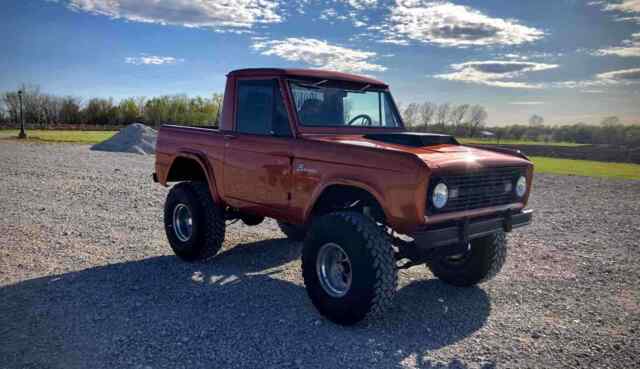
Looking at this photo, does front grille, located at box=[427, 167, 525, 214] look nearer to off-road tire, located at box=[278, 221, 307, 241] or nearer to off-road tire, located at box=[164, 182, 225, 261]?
off-road tire, located at box=[164, 182, 225, 261]

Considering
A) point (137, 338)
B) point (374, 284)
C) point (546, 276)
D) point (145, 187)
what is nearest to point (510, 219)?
point (374, 284)

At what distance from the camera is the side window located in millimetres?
4914

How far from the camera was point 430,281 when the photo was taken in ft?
18.6

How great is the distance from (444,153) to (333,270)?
4.82 feet

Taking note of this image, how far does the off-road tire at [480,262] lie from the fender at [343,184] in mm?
1472

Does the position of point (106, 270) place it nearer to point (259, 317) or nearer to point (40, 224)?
point (259, 317)

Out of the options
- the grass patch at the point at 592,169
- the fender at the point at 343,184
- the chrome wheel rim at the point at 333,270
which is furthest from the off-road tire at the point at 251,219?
the grass patch at the point at 592,169

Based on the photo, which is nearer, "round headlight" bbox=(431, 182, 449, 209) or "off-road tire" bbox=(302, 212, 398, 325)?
"round headlight" bbox=(431, 182, 449, 209)

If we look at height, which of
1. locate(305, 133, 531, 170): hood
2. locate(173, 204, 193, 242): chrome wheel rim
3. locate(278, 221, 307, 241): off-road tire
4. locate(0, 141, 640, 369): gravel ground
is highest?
locate(305, 133, 531, 170): hood

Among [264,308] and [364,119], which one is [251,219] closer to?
[264,308]

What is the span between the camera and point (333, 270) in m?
4.50

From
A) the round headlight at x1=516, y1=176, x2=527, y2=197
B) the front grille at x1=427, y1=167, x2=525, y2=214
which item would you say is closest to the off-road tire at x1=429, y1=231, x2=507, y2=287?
the round headlight at x1=516, y1=176, x2=527, y2=197

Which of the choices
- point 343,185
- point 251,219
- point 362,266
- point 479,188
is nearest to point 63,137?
point 251,219

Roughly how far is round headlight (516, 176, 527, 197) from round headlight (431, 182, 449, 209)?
1.21 m
